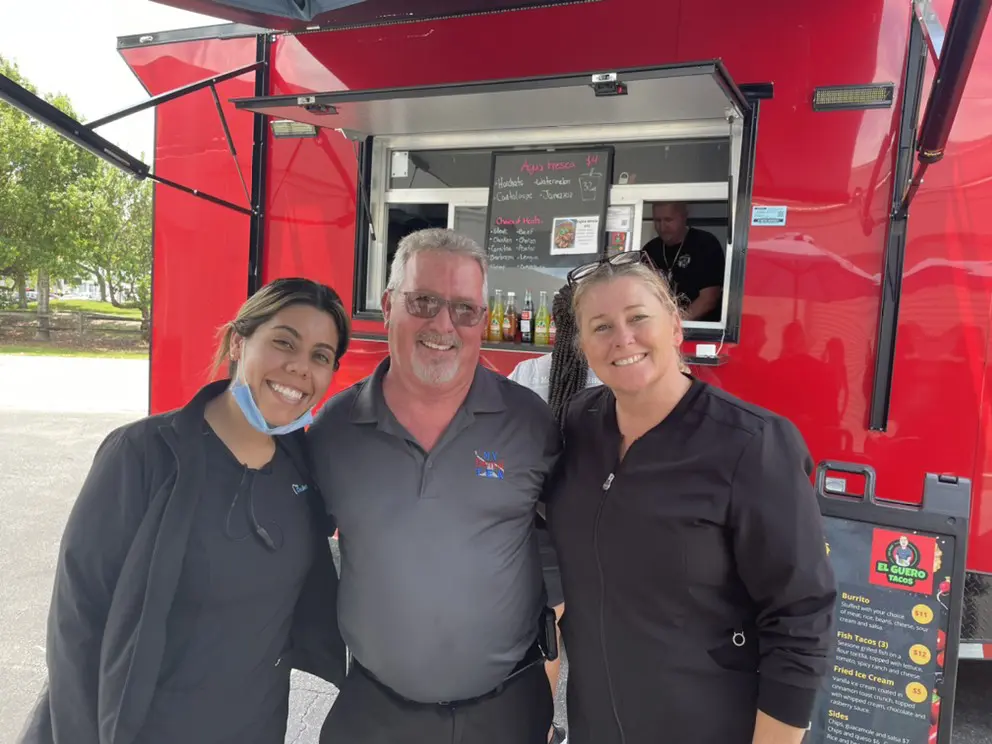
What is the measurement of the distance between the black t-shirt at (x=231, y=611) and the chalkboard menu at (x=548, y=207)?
80.2 inches

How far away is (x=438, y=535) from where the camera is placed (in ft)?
5.78

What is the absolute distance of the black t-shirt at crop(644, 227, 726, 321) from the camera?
3252mm

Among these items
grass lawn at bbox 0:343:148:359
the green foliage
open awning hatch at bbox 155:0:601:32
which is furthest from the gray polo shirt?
grass lawn at bbox 0:343:148:359

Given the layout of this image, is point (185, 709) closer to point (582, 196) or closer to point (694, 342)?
point (694, 342)

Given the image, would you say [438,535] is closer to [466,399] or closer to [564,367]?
[466,399]

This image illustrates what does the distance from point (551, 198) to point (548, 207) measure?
0.15 ft

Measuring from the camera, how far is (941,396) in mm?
2570

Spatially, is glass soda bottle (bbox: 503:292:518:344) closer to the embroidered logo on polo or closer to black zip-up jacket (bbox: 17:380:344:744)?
the embroidered logo on polo

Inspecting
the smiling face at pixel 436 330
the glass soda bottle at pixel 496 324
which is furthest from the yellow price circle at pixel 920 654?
the glass soda bottle at pixel 496 324

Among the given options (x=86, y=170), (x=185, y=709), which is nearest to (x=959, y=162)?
(x=185, y=709)

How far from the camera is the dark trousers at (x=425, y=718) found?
175cm

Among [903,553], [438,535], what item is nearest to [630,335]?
[438,535]

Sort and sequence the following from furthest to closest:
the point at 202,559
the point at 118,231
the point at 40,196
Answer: the point at 118,231
the point at 40,196
the point at 202,559

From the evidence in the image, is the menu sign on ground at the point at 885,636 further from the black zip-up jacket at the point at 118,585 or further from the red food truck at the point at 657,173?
the black zip-up jacket at the point at 118,585
